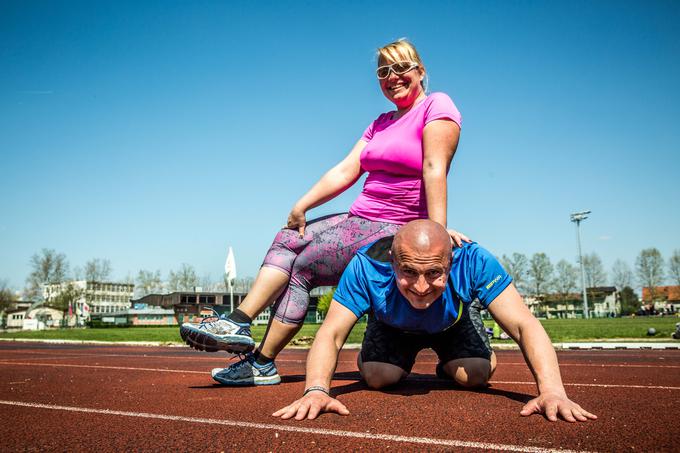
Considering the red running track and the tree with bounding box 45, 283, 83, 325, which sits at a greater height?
the tree with bounding box 45, 283, 83, 325

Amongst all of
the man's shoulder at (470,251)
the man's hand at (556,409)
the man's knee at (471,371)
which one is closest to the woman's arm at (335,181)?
the man's shoulder at (470,251)

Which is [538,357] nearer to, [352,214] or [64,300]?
[352,214]

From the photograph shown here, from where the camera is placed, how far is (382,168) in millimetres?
3783

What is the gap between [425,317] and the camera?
3209 mm

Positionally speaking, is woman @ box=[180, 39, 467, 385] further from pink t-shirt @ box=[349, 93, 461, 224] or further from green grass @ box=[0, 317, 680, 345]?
green grass @ box=[0, 317, 680, 345]

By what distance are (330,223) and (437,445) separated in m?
2.10

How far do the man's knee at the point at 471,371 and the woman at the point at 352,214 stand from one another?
104 cm

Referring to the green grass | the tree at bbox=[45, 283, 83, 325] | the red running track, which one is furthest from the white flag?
the tree at bbox=[45, 283, 83, 325]

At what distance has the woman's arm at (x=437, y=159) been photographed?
3.29m

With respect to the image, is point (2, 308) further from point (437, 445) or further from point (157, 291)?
point (437, 445)

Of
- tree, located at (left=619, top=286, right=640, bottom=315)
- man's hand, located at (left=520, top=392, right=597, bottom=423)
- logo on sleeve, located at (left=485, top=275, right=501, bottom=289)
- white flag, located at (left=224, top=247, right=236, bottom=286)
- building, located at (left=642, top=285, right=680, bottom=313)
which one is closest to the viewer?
man's hand, located at (left=520, top=392, right=597, bottom=423)

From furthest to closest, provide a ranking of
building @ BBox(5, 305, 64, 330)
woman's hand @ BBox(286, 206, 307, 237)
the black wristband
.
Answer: building @ BBox(5, 305, 64, 330), woman's hand @ BBox(286, 206, 307, 237), the black wristband

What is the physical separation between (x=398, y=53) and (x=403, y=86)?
0.23 metres

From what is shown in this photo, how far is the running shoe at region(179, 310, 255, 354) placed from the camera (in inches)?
137
